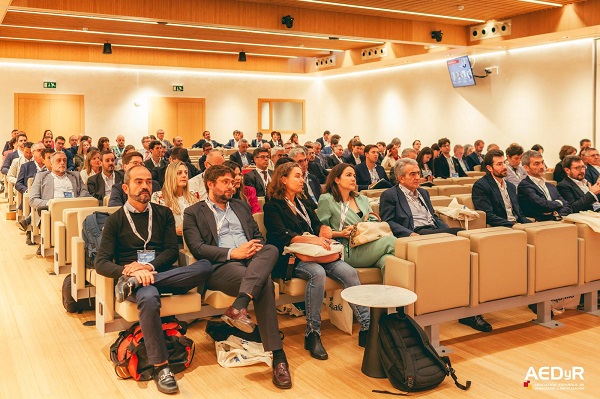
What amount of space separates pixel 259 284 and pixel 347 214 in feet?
4.44

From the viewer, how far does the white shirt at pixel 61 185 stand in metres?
7.23

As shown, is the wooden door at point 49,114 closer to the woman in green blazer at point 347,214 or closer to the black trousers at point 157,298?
the woman in green blazer at point 347,214

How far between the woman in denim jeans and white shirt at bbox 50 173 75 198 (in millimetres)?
3449

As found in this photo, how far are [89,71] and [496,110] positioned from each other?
1102cm

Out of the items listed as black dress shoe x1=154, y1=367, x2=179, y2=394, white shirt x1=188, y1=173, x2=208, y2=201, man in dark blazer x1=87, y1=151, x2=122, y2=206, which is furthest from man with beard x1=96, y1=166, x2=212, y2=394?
man in dark blazer x1=87, y1=151, x2=122, y2=206

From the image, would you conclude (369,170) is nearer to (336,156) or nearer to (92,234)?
(336,156)

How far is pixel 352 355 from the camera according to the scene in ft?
14.3

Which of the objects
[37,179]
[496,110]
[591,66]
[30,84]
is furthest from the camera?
[30,84]

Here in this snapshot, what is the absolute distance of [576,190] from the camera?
6211 mm

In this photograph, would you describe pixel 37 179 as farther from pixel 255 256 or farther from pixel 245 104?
pixel 245 104

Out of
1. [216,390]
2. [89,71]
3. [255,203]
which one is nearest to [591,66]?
[255,203]

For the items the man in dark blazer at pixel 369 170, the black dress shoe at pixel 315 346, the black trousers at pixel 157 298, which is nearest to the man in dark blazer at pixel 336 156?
the man in dark blazer at pixel 369 170

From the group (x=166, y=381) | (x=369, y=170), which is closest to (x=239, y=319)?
(x=166, y=381)

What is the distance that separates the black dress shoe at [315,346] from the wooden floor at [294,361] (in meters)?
0.05
